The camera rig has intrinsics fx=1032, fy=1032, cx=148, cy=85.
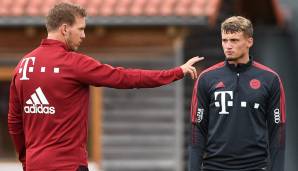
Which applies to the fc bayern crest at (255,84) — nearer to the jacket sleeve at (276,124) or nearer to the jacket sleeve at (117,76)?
the jacket sleeve at (276,124)

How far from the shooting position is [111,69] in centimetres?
691

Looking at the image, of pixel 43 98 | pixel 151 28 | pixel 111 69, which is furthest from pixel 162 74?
pixel 151 28

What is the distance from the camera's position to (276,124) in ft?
23.2

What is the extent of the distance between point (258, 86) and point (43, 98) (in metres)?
1.47

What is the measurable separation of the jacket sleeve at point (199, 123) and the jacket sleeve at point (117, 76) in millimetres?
238

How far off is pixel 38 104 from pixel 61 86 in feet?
0.63

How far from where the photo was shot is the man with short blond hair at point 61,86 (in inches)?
267

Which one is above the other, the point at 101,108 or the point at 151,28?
the point at 151,28

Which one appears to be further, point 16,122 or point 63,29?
point 16,122

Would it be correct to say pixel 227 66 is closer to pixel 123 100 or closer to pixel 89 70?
pixel 89 70

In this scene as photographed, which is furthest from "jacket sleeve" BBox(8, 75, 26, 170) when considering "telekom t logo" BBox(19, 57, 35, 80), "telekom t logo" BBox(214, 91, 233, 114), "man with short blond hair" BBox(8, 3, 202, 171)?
"telekom t logo" BBox(214, 91, 233, 114)

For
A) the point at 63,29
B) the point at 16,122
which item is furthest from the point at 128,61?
the point at 63,29

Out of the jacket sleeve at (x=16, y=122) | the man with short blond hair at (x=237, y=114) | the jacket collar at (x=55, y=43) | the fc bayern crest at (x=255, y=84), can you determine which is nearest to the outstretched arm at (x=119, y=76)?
the jacket collar at (x=55, y=43)

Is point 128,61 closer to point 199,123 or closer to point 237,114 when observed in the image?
point 199,123
